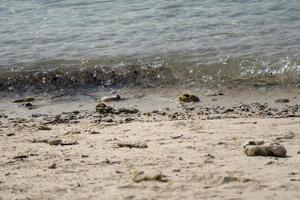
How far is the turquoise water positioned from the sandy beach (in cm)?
154

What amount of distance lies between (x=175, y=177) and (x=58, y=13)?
1080 cm

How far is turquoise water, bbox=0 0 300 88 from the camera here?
36.6ft

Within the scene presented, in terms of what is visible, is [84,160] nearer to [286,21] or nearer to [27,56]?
[27,56]

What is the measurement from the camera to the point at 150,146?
6164 millimetres

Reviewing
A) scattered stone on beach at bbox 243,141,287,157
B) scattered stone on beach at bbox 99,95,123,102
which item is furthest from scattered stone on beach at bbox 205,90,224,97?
scattered stone on beach at bbox 243,141,287,157

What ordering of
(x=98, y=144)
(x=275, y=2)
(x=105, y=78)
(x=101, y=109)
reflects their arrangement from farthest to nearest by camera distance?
(x=275, y=2)
(x=105, y=78)
(x=101, y=109)
(x=98, y=144)

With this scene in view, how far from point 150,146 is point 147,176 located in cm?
129

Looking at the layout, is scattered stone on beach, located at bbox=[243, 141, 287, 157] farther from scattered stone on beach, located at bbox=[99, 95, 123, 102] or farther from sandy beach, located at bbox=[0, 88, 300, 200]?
scattered stone on beach, located at bbox=[99, 95, 123, 102]

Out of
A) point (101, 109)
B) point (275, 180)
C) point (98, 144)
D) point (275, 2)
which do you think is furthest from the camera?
point (275, 2)

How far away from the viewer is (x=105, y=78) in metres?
10.5

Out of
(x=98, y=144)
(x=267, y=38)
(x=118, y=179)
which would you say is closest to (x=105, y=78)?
(x=267, y=38)

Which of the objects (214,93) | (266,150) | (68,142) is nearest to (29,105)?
(214,93)

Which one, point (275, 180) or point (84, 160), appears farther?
point (84, 160)

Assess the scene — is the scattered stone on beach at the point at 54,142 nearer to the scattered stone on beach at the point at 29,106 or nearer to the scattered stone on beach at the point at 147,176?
the scattered stone on beach at the point at 147,176
